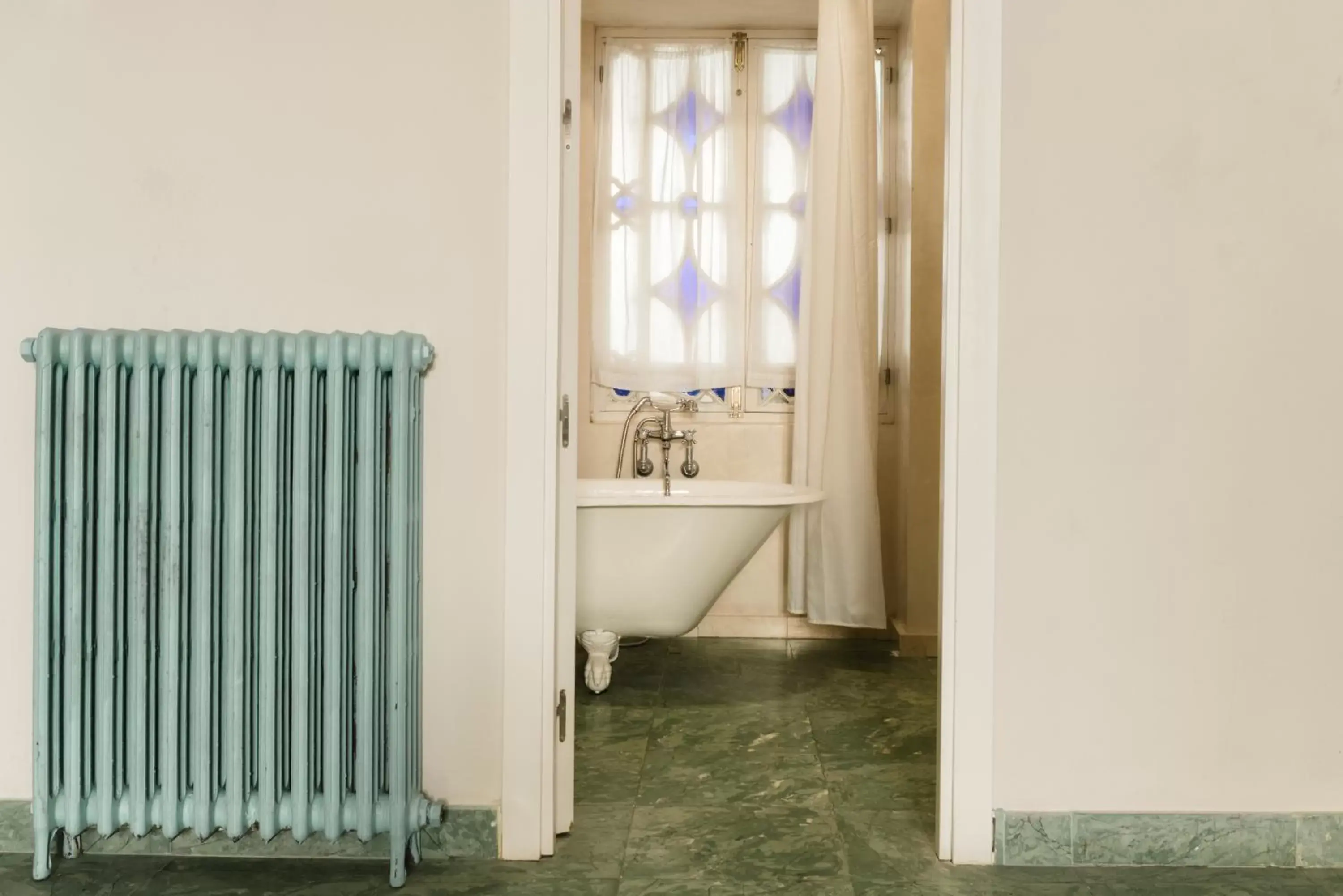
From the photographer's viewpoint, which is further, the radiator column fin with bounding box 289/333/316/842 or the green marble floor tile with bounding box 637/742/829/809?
the green marble floor tile with bounding box 637/742/829/809

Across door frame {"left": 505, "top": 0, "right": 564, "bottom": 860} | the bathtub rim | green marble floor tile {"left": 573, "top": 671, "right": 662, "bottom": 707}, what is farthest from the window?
door frame {"left": 505, "top": 0, "right": 564, "bottom": 860}

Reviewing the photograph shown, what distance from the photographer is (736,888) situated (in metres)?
1.69

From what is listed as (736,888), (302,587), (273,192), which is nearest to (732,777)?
(736,888)

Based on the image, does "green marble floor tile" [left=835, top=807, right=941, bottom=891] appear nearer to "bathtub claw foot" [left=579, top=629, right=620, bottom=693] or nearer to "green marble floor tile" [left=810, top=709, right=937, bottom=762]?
"green marble floor tile" [left=810, top=709, right=937, bottom=762]

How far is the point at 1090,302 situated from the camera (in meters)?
1.77

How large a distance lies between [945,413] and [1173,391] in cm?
41

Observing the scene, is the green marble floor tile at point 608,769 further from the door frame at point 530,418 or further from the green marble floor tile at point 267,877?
the green marble floor tile at point 267,877

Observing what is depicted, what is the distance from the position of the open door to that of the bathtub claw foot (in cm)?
94

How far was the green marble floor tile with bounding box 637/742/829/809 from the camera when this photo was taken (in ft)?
6.94

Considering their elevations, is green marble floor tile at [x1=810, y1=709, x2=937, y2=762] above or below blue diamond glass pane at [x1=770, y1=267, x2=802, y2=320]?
below

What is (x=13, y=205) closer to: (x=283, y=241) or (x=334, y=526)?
(x=283, y=241)

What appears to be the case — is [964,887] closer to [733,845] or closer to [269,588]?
[733,845]

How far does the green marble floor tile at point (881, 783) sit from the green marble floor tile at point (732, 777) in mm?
39

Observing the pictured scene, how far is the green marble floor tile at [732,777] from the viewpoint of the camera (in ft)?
6.94
